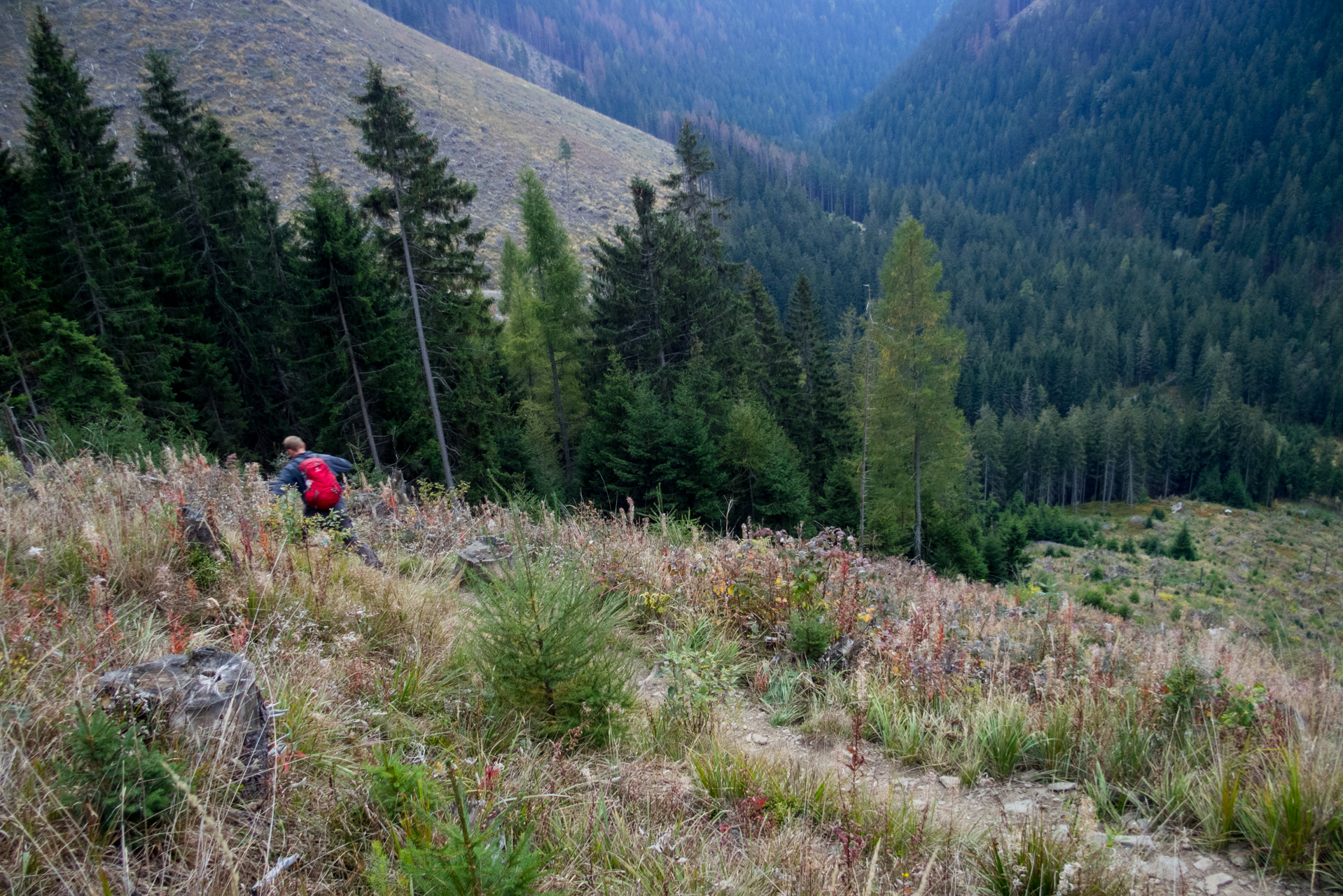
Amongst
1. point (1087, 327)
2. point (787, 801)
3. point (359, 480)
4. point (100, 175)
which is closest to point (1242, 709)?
point (787, 801)

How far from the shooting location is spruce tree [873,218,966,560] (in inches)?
789

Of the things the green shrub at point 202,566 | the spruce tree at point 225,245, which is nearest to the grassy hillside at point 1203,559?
the green shrub at point 202,566

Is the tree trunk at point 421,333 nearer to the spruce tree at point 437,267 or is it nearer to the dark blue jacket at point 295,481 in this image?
the spruce tree at point 437,267

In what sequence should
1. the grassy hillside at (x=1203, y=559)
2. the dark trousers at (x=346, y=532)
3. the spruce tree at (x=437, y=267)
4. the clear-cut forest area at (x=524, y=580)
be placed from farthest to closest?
the grassy hillside at (x=1203, y=559), the spruce tree at (x=437, y=267), the dark trousers at (x=346, y=532), the clear-cut forest area at (x=524, y=580)

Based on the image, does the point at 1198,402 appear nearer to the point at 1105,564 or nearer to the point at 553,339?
the point at 1105,564

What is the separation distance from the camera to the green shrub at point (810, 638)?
425 cm

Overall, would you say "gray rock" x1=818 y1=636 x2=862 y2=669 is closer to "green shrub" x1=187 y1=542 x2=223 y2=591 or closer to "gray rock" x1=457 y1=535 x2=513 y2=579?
"gray rock" x1=457 y1=535 x2=513 y2=579

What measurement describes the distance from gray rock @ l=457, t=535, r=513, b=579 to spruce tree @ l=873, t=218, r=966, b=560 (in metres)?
17.3

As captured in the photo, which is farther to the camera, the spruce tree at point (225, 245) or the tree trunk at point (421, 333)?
the spruce tree at point (225, 245)

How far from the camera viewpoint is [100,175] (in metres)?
18.0

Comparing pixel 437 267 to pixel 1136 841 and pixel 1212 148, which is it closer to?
pixel 1136 841

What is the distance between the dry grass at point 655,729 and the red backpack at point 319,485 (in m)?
0.59

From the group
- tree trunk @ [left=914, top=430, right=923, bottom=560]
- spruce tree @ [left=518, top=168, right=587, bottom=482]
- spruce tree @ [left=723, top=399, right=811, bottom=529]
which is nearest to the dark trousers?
spruce tree @ [left=723, top=399, right=811, bottom=529]

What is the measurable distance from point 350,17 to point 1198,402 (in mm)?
142664
